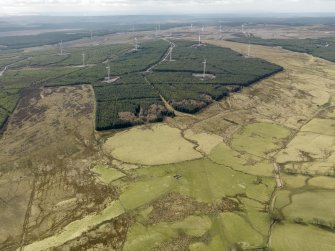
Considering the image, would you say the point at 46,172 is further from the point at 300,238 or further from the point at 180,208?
the point at 300,238

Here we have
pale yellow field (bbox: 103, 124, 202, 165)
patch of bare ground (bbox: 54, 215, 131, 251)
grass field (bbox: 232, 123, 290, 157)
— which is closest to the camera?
patch of bare ground (bbox: 54, 215, 131, 251)

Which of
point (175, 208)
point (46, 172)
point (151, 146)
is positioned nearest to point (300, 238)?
point (175, 208)

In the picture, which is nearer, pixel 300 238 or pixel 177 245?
pixel 177 245

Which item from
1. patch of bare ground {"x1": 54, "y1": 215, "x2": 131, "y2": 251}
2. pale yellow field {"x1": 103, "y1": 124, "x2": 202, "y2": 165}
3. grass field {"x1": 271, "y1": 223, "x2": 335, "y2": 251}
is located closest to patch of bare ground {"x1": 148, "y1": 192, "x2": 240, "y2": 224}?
patch of bare ground {"x1": 54, "y1": 215, "x2": 131, "y2": 251}

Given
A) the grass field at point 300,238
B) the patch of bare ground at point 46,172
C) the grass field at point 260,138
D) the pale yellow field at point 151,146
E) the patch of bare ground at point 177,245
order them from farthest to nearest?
the grass field at point 260,138, the pale yellow field at point 151,146, the patch of bare ground at point 46,172, the patch of bare ground at point 177,245, the grass field at point 300,238

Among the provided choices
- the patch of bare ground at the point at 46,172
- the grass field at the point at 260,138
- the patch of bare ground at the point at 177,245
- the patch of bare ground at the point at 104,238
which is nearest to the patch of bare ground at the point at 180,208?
the patch of bare ground at the point at 177,245

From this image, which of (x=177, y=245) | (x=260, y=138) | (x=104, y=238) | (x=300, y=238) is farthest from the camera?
(x=260, y=138)

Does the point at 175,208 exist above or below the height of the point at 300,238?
below

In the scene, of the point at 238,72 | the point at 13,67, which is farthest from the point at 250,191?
the point at 13,67

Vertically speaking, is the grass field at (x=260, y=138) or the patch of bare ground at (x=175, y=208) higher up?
the grass field at (x=260, y=138)

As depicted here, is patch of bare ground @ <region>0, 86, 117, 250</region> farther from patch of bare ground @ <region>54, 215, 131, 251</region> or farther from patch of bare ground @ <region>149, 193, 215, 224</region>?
patch of bare ground @ <region>149, 193, 215, 224</region>

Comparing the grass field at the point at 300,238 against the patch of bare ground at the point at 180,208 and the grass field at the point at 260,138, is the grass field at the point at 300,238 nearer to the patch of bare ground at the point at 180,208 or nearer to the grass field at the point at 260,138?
the patch of bare ground at the point at 180,208
